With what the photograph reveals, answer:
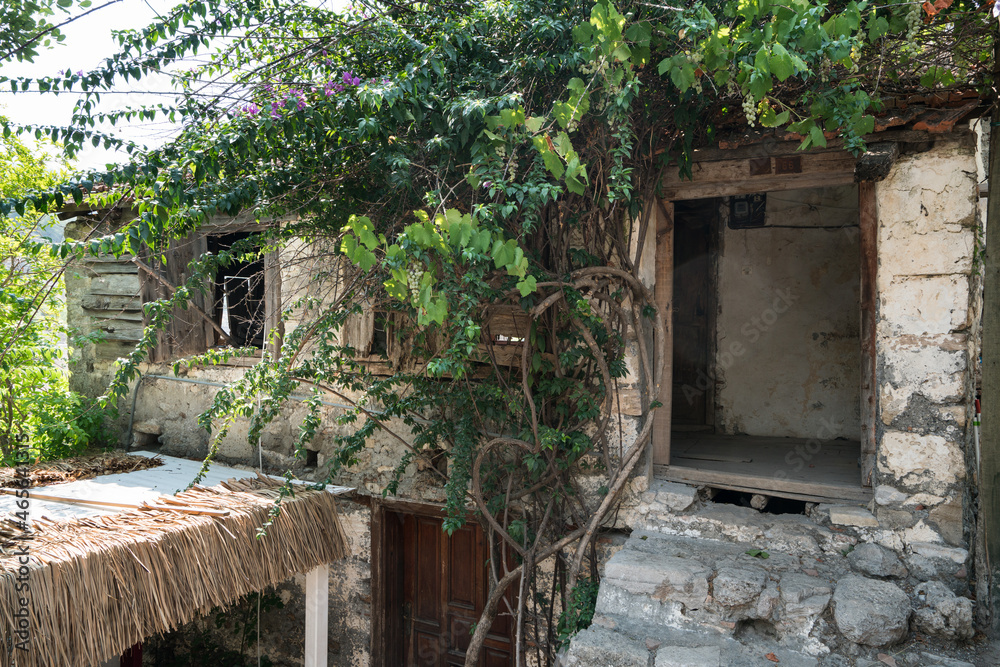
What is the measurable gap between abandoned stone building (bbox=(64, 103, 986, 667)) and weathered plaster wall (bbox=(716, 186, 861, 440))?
0.02 m

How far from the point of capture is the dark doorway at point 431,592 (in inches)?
184

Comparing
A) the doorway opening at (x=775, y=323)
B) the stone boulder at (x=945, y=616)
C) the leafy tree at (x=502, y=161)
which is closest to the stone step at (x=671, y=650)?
the stone boulder at (x=945, y=616)

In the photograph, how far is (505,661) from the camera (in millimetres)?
4578

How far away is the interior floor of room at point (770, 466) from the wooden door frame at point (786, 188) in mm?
237

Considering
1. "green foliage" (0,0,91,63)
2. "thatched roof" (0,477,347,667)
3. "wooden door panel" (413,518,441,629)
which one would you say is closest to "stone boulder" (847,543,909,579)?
"wooden door panel" (413,518,441,629)

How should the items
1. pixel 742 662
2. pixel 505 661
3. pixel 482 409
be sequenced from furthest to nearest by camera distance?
pixel 505 661
pixel 482 409
pixel 742 662

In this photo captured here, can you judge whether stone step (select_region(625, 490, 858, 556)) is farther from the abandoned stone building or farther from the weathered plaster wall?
the weathered plaster wall

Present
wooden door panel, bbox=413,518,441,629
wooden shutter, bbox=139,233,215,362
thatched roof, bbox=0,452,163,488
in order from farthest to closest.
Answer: wooden shutter, bbox=139,233,215,362
wooden door panel, bbox=413,518,441,629
thatched roof, bbox=0,452,163,488

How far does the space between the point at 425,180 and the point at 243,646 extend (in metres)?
4.42

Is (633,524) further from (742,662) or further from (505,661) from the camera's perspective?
(505,661)

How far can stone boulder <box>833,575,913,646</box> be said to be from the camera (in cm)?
257

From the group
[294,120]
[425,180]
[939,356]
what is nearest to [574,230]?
[425,180]

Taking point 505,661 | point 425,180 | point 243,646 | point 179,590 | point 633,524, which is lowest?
point 243,646

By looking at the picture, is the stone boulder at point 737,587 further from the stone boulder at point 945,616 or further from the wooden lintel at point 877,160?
the wooden lintel at point 877,160
